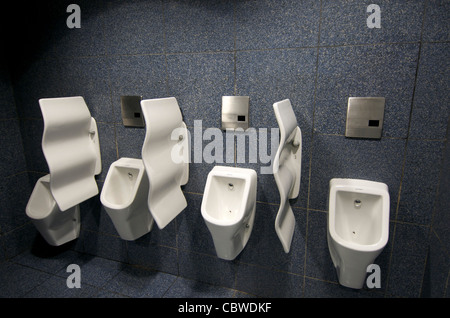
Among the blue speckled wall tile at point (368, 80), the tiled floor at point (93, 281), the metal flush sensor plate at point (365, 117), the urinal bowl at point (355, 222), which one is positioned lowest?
the tiled floor at point (93, 281)

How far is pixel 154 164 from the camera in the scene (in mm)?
1497

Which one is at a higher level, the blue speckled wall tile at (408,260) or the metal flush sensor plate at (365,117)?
the metal flush sensor plate at (365,117)

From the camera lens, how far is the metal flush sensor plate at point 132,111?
1801 mm

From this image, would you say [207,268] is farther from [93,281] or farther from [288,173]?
[288,173]

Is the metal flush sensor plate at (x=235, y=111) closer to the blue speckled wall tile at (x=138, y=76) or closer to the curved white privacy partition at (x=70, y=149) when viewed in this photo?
the blue speckled wall tile at (x=138, y=76)

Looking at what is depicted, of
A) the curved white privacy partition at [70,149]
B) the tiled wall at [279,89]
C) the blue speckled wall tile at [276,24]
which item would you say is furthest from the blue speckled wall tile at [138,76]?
the blue speckled wall tile at [276,24]

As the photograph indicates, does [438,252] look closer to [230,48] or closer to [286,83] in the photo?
[286,83]

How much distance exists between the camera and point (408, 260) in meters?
1.49

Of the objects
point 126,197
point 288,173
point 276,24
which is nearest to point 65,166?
point 126,197

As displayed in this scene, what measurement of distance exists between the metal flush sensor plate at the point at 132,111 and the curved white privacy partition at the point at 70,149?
27 cm

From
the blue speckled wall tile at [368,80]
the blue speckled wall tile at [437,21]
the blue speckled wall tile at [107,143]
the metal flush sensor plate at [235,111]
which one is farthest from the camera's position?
the blue speckled wall tile at [107,143]

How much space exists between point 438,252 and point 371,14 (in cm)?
115

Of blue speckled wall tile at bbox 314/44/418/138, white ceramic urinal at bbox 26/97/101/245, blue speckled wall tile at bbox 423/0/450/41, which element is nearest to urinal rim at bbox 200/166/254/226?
blue speckled wall tile at bbox 314/44/418/138

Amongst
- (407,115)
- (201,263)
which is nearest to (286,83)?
(407,115)
